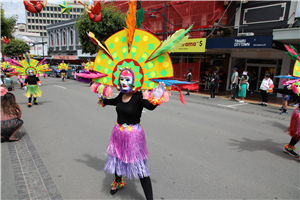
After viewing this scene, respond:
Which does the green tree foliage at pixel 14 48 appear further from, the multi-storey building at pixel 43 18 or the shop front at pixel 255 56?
the multi-storey building at pixel 43 18

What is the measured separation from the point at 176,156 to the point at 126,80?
244 cm

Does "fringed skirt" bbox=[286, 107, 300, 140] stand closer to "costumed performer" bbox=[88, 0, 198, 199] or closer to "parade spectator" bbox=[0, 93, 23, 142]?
"costumed performer" bbox=[88, 0, 198, 199]

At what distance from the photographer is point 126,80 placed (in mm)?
2586

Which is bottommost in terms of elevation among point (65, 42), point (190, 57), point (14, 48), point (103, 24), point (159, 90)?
point (159, 90)

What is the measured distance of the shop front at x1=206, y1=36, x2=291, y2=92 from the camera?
11014mm


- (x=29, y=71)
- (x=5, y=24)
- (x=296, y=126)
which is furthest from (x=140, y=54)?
(x=5, y=24)

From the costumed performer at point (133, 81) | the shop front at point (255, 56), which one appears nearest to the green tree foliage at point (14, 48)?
the shop front at point (255, 56)

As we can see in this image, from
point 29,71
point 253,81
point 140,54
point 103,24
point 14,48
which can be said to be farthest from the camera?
point 14,48

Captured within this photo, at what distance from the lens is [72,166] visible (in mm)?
3859

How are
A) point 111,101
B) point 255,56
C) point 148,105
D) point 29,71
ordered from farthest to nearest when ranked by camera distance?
point 255,56
point 29,71
point 111,101
point 148,105

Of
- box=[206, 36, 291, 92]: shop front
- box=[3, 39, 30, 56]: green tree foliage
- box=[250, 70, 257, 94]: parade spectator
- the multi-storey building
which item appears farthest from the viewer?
the multi-storey building

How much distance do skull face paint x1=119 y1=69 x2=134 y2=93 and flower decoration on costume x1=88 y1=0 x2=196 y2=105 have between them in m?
0.05

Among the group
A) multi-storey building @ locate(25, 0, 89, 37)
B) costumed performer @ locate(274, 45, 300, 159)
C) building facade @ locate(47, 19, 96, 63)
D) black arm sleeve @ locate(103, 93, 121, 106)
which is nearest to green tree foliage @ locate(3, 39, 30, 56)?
building facade @ locate(47, 19, 96, 63)

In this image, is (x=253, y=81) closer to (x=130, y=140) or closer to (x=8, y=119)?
(x=130, y=140)
